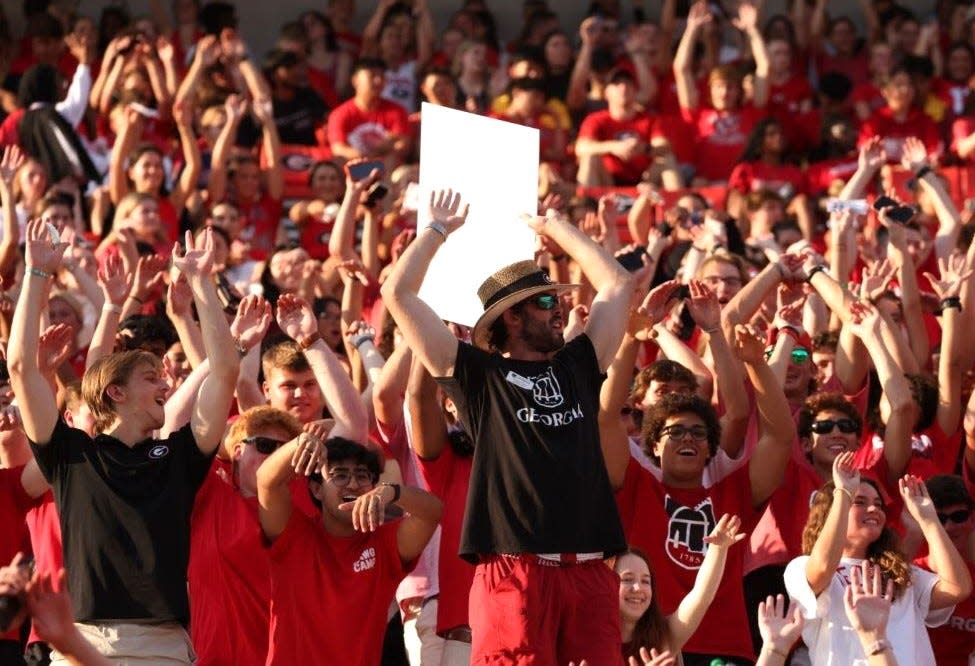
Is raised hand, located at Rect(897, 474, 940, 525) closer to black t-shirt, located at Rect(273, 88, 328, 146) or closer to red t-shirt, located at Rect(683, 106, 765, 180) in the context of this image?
red t-shirt, located at Rect(683, 106, 765, 180)

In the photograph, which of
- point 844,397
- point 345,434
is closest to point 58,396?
point 345,434

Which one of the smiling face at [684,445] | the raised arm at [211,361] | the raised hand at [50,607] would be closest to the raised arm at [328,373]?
the raised arm at [211,361]

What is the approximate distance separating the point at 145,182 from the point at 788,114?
18.1 ft

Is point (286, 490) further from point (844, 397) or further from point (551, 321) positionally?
point (844, 397)

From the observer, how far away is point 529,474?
19.4ft

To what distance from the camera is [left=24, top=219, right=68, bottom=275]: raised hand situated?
6438 mm

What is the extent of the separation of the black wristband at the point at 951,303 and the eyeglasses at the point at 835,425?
1.03 metres

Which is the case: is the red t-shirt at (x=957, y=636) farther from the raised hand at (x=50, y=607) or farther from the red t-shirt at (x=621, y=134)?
the red t-shirt at (x=621, y=134)

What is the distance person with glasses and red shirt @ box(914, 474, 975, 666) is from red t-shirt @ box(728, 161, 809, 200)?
18.1 ft

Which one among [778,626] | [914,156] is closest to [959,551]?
[778,626]

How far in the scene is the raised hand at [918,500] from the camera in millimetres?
7281

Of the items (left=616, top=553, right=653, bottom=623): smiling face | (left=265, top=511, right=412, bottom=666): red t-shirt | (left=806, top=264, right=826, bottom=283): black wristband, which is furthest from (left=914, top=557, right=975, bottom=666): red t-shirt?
(left=265, top=511, right=412, bottom=666): red t-shirt

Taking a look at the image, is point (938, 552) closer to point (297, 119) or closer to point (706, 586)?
point (706, 586)

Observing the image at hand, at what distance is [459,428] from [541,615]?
1.79 meters
